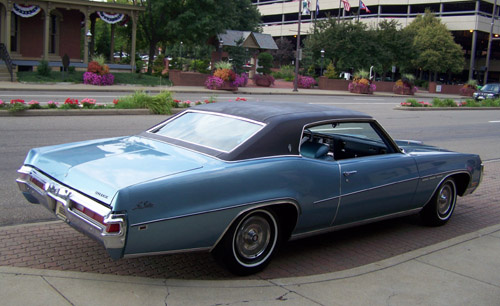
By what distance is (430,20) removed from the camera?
206 ft

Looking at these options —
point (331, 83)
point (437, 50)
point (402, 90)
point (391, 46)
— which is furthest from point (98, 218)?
point (437, 50)

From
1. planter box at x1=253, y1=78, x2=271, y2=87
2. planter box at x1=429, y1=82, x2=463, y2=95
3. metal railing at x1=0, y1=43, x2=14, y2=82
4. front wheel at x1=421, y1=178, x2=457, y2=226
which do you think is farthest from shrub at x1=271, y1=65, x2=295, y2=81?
front wheel at x1=421, y1=178, x2=457, y2=226

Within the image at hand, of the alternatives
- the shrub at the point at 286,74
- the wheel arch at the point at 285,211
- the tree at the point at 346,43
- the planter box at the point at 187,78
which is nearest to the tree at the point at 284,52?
the shrub at the point at 286,74

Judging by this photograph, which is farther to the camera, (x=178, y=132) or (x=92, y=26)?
(x=92, y=26)

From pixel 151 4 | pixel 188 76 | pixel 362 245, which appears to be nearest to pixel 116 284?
pixel 362 245

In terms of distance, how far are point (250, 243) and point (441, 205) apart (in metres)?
3.09

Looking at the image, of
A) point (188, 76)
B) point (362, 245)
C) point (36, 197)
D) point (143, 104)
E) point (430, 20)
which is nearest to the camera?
point (36, 197)

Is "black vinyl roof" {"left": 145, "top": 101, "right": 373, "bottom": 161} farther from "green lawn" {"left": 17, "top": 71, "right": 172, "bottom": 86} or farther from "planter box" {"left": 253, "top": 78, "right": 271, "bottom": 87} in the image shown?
"planter box" {"left": 253, "top": 78, "right": 271, "bottom": 87}

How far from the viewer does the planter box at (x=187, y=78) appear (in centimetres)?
3534

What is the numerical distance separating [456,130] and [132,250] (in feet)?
54.4

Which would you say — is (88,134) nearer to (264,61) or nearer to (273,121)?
(273,121)

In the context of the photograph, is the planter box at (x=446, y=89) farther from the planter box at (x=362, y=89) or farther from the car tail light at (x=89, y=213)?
the car tail light at (x=89, y=213)

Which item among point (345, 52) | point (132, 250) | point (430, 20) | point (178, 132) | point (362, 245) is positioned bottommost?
point (362, 245)

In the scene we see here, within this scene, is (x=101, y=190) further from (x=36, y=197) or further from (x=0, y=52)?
(x=0, y=52)
